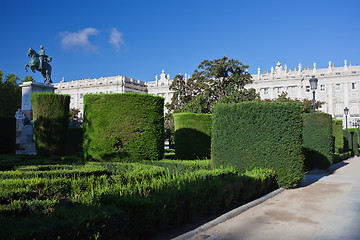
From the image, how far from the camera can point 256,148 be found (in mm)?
9516

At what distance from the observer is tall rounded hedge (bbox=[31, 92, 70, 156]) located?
47.1ft

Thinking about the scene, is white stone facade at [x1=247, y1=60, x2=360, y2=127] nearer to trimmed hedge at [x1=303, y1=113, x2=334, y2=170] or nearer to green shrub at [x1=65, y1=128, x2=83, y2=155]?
trimmed hedge at [x1=303, y1=113, x2=334, y2=170]

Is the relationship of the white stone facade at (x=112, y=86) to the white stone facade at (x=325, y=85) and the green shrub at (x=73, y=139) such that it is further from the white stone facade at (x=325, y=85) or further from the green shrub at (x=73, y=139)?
the green shrub at (x=73, y=139)

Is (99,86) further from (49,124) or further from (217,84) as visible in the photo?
(49,124)

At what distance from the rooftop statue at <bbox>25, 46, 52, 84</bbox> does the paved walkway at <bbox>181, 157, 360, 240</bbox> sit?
58.0 ft

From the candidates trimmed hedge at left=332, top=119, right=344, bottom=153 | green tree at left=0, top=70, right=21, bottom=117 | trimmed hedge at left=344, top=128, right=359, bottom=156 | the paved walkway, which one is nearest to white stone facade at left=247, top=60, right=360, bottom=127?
trimmed hedge at left=344, top=128, right=359, bottom=156

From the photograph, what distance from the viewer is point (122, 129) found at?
11227 mm

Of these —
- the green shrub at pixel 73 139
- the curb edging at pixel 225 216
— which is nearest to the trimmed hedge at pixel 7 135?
the green shrub at pixel 73 139

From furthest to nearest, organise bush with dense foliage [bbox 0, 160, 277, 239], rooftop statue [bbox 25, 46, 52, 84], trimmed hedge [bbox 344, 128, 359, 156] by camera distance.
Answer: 1. trimmed hedge [bbox 344, 128, 359, 156]
2. rooftop statue [bbox 25, 46, 52, 84]
3. bush with dense foliage [bbox 0, 160, 277, 239]

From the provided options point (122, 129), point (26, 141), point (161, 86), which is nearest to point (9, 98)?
point (26, 141)

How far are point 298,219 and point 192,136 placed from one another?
10651 mm

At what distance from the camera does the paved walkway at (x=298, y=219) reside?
16.6 feet

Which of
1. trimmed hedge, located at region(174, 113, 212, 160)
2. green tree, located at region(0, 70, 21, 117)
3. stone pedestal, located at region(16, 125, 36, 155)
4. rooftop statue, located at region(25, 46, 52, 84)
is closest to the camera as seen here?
trimmed hedge, located at region(174, 113, 212, 160)

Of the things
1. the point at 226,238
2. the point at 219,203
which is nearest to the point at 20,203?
the point at 226,238
